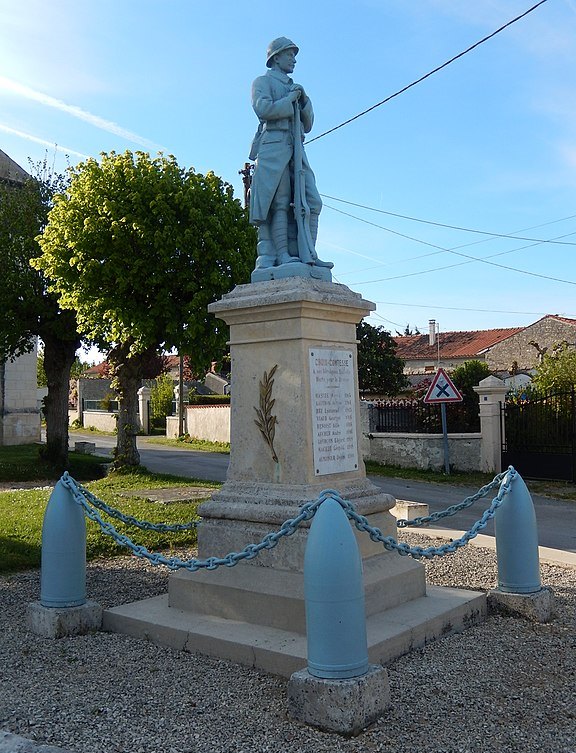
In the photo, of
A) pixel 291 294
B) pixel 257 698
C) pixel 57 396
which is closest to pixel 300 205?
pixel 291 294

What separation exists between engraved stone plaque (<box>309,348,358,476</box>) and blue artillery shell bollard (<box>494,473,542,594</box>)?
112cm

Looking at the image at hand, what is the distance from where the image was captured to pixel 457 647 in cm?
452

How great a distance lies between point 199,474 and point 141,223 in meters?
6.55

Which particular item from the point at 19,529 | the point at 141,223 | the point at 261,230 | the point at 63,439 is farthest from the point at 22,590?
the point at 63,439

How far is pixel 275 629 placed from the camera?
180 inches

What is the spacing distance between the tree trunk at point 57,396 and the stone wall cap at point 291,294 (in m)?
14.0

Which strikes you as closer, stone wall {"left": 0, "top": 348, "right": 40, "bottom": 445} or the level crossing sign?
the level crossing sign

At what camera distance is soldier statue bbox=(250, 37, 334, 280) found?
18.2ft

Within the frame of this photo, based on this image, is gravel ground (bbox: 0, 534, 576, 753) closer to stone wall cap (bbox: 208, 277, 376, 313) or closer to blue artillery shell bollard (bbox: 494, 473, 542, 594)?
blue artillery shell bollard (bbox: 494, 473, 542, 594)

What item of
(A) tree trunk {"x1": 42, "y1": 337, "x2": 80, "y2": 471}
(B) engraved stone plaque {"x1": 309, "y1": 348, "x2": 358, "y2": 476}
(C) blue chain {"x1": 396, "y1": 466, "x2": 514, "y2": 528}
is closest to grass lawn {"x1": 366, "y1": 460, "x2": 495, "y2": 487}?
(A) tree trunk {"x1": 42, "y1": 337, "x2": 80, "y2": 471}

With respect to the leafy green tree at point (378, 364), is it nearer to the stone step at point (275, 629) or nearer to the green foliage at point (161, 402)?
the green foliage at point (161, 402)

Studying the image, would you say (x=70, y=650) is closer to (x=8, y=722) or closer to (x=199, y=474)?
(x=8, y=722)

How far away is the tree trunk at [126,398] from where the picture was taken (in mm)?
16172

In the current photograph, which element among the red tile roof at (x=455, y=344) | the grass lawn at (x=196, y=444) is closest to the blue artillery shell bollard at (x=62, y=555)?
the grass lawn at (x=196, y=444)
